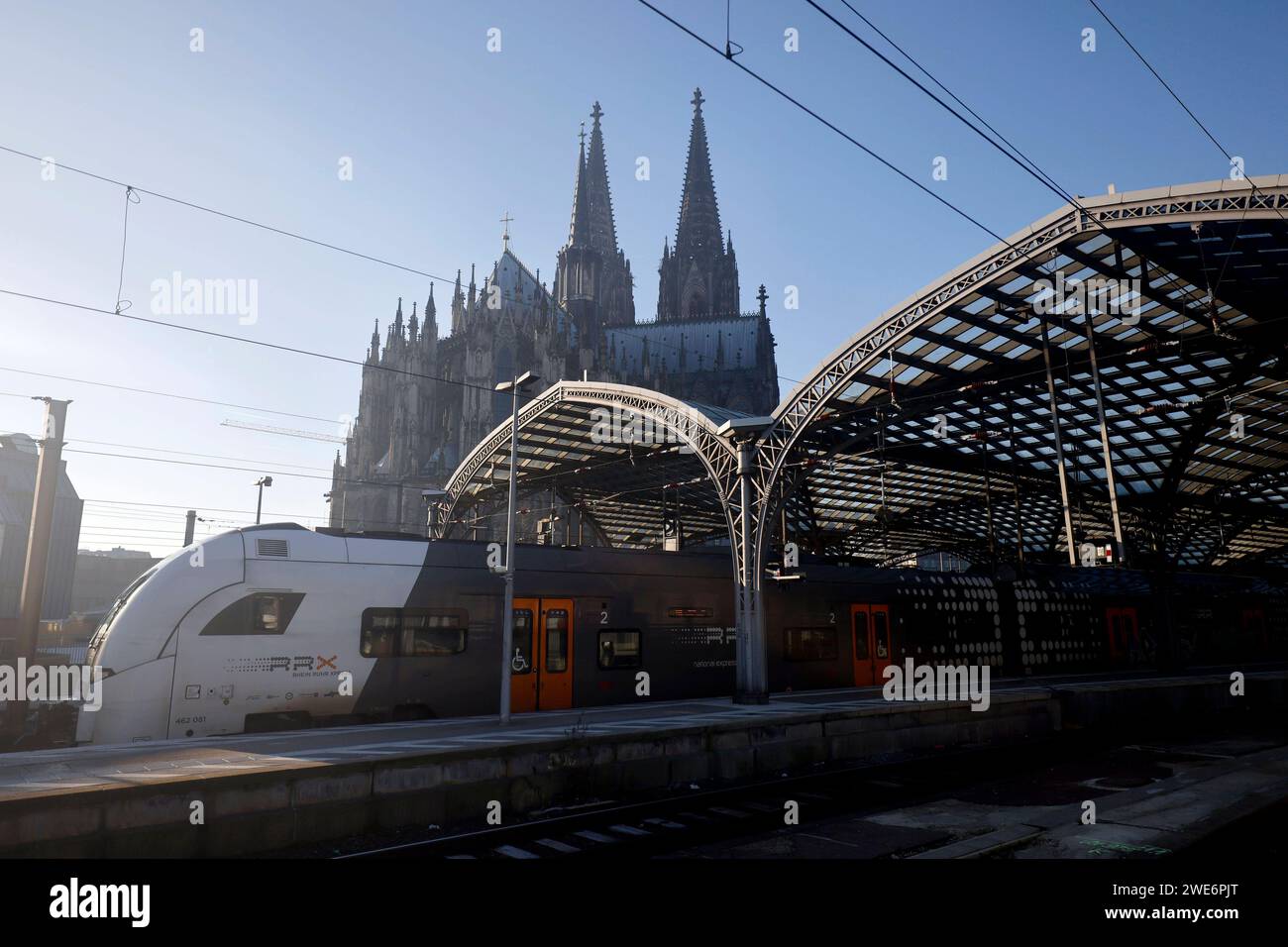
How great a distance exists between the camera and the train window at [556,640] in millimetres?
17797

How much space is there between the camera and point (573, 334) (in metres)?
79.7

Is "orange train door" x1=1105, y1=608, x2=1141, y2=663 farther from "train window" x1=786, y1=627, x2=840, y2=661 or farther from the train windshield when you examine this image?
the train windshield

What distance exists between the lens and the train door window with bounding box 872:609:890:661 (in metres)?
23.2

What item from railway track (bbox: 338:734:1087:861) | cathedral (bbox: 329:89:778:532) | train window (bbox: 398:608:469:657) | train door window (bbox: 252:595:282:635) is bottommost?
railway track (bbox: 338:734:1087:861)

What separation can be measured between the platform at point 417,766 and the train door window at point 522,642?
1.16 metres

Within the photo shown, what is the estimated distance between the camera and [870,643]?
76.0 feet

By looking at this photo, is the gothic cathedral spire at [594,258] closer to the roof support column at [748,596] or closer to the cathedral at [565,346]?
the cathedral at [565,346]

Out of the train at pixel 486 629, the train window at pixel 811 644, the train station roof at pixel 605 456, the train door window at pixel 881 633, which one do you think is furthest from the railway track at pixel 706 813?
the train station roof at pixel 605 456

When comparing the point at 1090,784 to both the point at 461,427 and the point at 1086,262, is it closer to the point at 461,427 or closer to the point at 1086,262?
the point at 1086,262

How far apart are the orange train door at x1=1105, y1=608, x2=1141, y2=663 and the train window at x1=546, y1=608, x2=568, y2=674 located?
2161 cm

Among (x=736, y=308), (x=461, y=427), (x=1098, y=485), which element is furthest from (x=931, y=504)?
(x=736, y=308)

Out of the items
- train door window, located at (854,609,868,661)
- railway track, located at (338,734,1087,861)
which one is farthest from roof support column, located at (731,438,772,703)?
railway track, located at (338,734,1087,861)

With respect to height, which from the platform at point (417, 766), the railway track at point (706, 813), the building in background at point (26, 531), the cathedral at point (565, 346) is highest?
the cathedral at point (565, 346)
